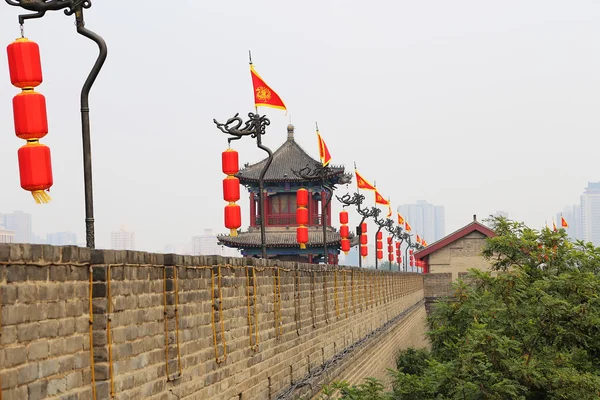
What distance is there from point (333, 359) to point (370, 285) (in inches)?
338

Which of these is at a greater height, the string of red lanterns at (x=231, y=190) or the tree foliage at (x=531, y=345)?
the string of red lanterns at (x=231, y=190)

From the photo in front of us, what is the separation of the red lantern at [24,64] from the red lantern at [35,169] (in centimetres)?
63

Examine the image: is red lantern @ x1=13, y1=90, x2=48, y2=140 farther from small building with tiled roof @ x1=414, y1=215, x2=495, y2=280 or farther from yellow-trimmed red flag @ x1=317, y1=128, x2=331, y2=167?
small building with tiled roof @ x1=414, y1=215, x2=495, y2=280

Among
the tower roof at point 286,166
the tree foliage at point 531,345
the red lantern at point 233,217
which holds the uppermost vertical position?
the tower roof at point 286,166

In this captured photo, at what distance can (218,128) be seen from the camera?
17781mm

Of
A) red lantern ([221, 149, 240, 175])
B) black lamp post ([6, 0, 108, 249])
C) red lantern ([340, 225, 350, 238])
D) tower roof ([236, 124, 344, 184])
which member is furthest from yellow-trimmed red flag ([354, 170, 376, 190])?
black lamp post ([6, 0, 108, 249])

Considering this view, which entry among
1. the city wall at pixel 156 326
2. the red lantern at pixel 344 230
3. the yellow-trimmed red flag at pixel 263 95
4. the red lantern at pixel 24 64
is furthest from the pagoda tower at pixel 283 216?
the red lantern at pixel 24 64

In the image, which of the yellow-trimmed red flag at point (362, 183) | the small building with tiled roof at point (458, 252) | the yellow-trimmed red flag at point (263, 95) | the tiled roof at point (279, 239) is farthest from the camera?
the small building with tiled roof at point (458, 252)

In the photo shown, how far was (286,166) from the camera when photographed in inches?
1993

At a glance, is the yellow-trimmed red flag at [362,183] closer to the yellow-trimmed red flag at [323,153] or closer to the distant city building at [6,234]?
the yellow-trimmed red flag at [323,153]

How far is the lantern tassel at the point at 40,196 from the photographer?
830 cm

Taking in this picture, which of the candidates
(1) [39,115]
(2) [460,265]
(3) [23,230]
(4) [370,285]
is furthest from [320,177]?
(3) [23,230]

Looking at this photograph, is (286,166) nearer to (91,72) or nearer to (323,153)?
(323,153)

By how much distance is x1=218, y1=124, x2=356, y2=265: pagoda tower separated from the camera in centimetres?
4800
